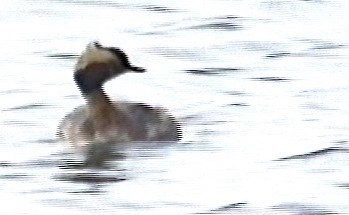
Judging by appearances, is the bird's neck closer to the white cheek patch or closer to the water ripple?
the white cheek patch

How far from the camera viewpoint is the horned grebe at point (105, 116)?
551 inches

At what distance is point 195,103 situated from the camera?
15.1 meters

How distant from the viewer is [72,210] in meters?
12.2

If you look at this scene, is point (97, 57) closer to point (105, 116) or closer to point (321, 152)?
point (105, 116)

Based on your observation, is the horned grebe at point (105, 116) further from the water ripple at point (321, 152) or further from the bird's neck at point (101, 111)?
the water ripple at point (321, 152)

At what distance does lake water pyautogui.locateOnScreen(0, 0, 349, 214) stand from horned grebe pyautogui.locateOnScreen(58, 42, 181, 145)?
0.43ft

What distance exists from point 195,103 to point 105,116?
1.16m

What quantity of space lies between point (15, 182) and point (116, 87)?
3.22 m

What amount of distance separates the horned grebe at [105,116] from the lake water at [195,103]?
0.43 ft

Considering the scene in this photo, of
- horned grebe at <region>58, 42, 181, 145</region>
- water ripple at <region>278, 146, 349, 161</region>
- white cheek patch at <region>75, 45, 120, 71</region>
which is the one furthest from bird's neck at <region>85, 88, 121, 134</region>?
water ripple at <region>278, 146, 349, 161</region>

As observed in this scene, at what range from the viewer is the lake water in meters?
12.6

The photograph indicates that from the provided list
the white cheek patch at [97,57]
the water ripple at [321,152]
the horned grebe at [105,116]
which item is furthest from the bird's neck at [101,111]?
the water ripple at [321,152]

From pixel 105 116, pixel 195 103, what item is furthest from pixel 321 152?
pixel 195 103

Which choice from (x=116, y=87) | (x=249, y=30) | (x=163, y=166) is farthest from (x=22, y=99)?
(x=249, y=30)
